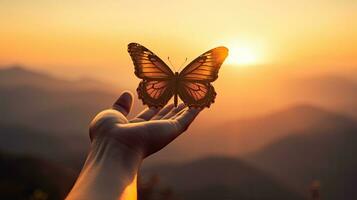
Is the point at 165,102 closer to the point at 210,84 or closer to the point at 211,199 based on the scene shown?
the point at 210,84

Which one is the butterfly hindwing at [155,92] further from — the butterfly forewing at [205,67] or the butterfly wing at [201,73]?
the butterfly forewing at [205,67]

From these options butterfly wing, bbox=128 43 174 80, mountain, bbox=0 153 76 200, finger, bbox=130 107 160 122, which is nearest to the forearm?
finger, bbox=130 107 160 122

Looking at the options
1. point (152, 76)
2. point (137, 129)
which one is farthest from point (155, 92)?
point (137, 129)

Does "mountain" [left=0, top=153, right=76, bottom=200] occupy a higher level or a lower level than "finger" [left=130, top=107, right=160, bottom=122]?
lower

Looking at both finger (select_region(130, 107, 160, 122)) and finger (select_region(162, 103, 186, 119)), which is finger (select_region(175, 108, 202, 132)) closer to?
finger (select_region(162, 103, 186, 119))

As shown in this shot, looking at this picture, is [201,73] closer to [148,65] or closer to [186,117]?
[148,65]

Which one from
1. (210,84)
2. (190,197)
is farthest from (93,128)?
(190,197)

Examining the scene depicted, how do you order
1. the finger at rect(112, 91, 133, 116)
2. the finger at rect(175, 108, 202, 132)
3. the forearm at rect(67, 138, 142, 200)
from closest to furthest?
the forearm at rect(67, 138, 142, 200) < the finger at rect(175, 108, 202, 132) < the finger at rect(112, 91, 133, 116)
